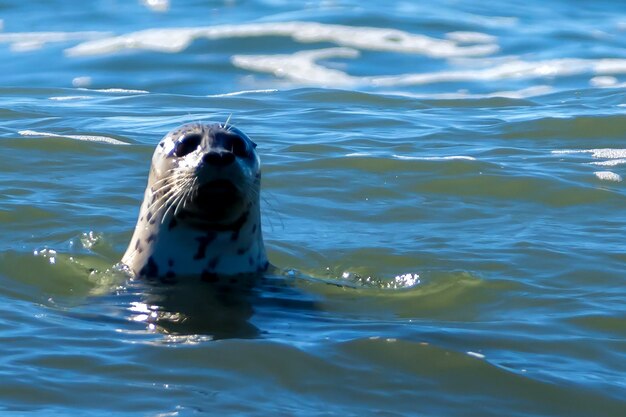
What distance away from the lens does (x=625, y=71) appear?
44.6 ft

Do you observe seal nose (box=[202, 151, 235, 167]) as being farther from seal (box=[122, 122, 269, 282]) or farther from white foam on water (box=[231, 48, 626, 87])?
white foam on water (box=[231, 48, 626, 87])

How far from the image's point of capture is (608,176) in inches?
345

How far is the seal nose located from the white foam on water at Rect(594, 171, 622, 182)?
3.52 metres

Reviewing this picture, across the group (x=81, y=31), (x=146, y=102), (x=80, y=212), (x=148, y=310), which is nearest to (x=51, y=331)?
(x=148, y=310)

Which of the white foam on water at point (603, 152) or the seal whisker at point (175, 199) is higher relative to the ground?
the white foam on water at point (603, 152)

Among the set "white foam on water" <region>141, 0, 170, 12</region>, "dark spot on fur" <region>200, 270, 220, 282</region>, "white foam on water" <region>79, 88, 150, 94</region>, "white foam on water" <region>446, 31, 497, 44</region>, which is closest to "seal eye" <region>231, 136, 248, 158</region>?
"dark spot on fur" <region>200, 270, 220, 282</region>

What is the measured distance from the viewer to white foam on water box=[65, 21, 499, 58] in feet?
48.0

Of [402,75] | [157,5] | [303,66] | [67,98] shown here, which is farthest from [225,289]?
[157,5]

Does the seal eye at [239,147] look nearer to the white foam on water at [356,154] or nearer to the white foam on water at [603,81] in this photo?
the white foam on water at [356,154]

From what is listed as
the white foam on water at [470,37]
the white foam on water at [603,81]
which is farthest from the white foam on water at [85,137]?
the white foam on water at [470,37]

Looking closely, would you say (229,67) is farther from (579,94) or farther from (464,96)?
(579,94)

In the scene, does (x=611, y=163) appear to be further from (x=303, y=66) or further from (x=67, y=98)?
(x=303, y=66)

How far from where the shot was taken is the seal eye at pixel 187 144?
6.09 m

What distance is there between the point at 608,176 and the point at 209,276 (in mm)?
3399
